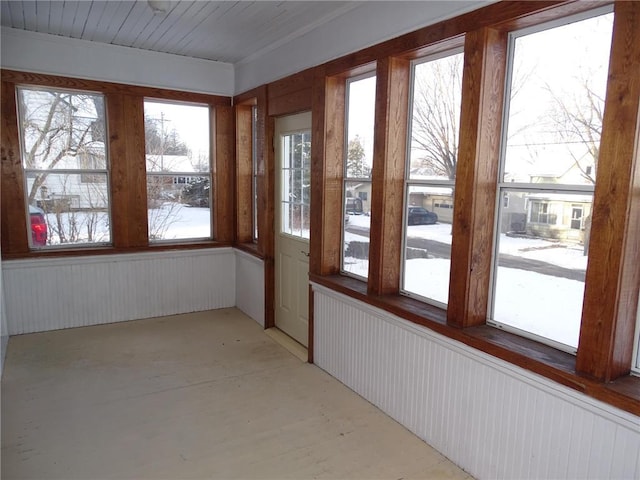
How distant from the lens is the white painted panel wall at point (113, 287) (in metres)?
4.17

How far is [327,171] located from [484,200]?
1.37 m

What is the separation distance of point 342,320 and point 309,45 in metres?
2.16

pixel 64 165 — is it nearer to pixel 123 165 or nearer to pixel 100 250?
pixel 123 165

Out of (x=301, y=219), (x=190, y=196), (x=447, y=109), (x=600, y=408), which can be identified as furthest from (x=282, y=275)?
(x=600, y=408)

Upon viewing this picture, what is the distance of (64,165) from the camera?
423cm

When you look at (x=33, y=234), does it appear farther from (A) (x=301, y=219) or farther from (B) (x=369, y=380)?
(B) (x=369, y=380)

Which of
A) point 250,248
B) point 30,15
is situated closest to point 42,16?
point 30,15

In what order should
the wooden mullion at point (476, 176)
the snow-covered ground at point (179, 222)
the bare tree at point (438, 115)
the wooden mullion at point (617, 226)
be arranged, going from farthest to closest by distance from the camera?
the snow-covered ground at point (179, 222)
the bare tree at point (438, 115)
the wooden mullion at point (476, 176)
the wooden mullion at point (617, 226)

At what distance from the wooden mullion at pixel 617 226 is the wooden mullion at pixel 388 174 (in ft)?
4.14

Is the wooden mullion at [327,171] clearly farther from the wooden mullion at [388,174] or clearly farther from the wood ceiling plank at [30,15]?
the wood ceiling plank at [30,15]

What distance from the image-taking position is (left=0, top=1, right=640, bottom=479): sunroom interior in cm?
182

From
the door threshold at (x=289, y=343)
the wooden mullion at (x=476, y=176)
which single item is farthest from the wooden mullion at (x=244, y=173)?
the wooden mullion at (x=476, y=176)

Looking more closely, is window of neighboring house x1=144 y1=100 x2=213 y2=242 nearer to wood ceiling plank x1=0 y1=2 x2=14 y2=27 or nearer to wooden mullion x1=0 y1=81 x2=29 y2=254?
wooden mullion x1=0 y1=81 x2=29 y2=254

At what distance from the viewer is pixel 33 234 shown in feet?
13.8
